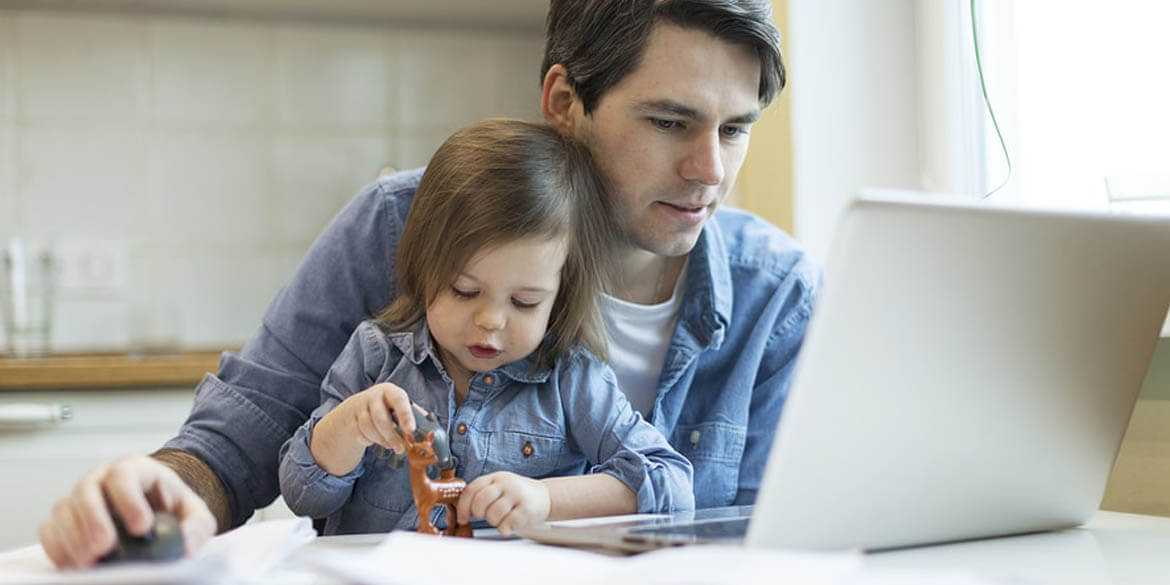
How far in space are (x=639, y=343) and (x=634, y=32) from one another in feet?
1.12

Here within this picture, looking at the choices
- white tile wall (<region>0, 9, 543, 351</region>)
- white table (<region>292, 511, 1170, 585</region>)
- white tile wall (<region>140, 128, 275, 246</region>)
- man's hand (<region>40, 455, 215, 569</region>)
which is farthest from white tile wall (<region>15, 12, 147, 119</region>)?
man's hand (<region>40, 455, 215, 569</region>)

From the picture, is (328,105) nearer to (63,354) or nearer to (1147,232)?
(63,354)

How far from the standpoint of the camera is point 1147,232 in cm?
82

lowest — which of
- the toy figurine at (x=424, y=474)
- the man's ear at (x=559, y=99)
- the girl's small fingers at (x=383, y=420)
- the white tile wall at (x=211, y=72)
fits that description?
the toy figurine at (x=424, y=474)

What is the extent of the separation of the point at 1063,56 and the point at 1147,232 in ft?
2.93

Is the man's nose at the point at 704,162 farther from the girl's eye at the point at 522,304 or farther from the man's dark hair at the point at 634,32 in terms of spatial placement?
the girl's eye at the point at 522,304

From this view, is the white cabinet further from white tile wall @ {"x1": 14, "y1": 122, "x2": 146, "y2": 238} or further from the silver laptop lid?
the silver laptop lid

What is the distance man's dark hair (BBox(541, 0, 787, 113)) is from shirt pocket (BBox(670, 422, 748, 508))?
0.37 m

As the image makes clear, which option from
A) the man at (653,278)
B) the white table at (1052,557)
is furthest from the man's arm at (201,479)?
the white table at (1052,557)

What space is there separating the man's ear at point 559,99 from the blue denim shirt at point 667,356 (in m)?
0.18

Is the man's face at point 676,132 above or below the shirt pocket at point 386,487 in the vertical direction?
above

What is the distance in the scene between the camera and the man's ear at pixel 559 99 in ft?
4.60

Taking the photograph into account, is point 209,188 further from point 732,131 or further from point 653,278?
point 732,131

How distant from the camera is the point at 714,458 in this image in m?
1.35
